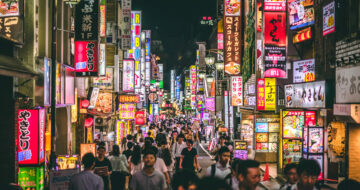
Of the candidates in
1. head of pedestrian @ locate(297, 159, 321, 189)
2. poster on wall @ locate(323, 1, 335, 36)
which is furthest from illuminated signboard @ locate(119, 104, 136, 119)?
head of pedestrian @ locate(297, 159, 321, 189)

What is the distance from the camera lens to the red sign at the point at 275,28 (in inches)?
787

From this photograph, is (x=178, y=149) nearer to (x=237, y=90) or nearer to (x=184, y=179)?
(x=184, y=179)

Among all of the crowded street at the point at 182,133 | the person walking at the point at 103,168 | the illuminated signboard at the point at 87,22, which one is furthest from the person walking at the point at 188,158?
the illuminated signboard at the point at 87,22

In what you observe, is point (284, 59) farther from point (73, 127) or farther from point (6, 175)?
point (6, 175)

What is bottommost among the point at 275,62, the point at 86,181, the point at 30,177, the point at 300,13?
the point at 30,177

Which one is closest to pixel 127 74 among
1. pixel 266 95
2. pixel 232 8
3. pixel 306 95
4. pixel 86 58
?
pixel 232 8

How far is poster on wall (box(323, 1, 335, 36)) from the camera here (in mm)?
15099

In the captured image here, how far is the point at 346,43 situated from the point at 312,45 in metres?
6.22

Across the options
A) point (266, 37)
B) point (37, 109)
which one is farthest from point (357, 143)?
point (37, 109)

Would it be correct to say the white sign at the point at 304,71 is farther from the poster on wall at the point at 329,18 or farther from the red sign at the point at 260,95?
the red sign at the point at 260,95

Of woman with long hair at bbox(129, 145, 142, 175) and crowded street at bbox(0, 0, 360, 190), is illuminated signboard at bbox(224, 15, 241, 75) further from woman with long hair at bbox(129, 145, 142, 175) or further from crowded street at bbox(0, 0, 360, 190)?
woman with long hair at bbox(129, 145, 142, 175)

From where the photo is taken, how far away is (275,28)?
20078mm

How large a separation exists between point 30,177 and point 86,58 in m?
7.41

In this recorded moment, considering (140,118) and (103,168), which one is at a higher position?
(103,168)
